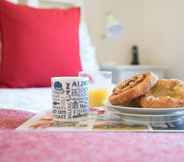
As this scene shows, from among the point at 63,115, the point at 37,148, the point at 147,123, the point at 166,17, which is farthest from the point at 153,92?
the point at 166,17

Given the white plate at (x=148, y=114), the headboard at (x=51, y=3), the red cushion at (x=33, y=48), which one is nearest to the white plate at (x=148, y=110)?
the white plate at (x=148, y=114)

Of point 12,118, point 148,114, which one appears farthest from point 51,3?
point 148,114

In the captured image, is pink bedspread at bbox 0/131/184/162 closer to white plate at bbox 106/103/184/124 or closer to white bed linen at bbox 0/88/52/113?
white plate at bbox 106/103/184/124

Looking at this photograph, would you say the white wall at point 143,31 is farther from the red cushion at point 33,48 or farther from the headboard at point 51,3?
the red cushion at point 33,48

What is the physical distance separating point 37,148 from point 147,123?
0.29m

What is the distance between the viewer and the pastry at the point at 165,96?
74 cm

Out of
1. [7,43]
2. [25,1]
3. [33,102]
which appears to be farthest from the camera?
[25,1]

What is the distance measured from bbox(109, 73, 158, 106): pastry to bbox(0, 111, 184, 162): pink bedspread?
0.45ft

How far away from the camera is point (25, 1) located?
7.41ft

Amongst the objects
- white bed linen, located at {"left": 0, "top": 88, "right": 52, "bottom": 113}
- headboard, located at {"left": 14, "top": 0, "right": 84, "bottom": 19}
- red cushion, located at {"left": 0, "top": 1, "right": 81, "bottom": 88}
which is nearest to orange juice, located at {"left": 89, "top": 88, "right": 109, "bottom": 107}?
white bed linen, located at {"left": 0, "top": 88, "right": 52, "bottom": 113}

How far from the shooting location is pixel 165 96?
789 mm

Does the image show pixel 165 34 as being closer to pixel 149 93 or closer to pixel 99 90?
pixel 99 90

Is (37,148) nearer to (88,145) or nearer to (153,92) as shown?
(88,145)

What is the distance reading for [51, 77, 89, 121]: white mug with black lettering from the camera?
0.79 m
